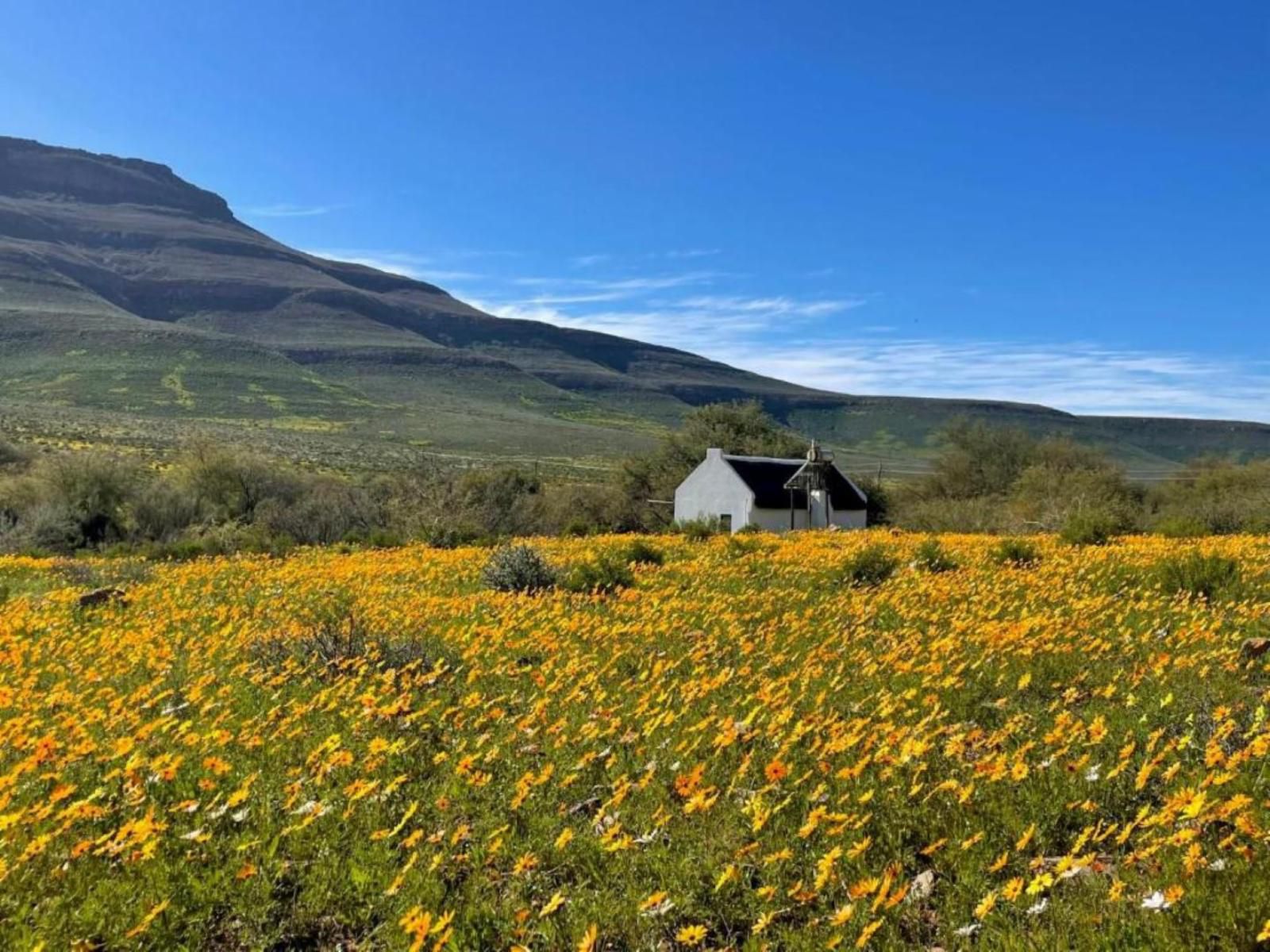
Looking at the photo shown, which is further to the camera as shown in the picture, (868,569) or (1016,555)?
(1016,555)

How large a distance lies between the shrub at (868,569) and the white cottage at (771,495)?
26993 mm

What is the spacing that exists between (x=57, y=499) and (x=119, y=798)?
27.6 meters

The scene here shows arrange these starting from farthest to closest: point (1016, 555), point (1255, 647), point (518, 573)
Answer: point (1016, 555), point (518, 573), point (1255, 647)

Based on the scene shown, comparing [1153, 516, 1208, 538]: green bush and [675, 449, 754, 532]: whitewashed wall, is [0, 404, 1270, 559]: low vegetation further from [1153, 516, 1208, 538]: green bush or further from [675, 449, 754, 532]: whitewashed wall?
[675, 449, 754, 532]: whitewashed wall

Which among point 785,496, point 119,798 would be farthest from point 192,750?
point 785,496

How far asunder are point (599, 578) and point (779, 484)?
31.7 meters

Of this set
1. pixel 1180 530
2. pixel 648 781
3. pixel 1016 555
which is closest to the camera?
pixel 648 781

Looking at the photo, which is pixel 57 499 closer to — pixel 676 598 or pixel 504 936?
pixel 676 598

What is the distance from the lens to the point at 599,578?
34.5ft

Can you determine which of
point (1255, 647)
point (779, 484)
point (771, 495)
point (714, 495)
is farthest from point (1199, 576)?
point (779, 484)

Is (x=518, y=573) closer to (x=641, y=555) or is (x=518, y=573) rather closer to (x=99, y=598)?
(x=641, y=555)

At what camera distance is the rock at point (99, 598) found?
966 centimetres

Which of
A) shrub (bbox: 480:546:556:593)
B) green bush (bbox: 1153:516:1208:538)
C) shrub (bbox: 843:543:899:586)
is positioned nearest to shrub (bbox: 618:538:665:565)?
shrub (bbox: 480:546:556:593)

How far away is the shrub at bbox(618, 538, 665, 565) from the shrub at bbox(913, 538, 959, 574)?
370cm
